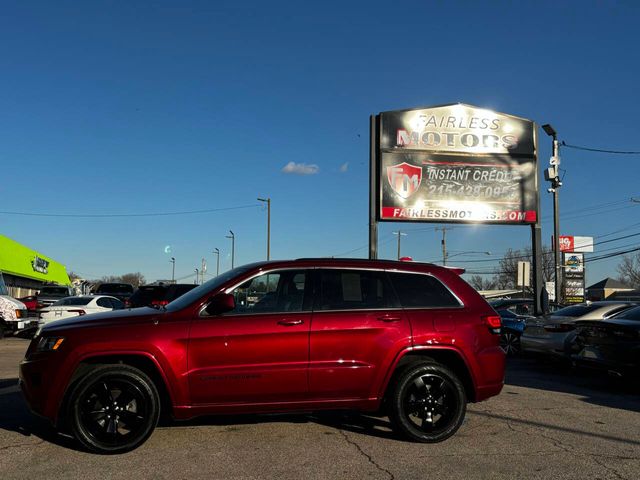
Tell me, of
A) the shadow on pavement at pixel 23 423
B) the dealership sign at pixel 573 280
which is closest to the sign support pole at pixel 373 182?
the shadow on pavement at pixel 23 423

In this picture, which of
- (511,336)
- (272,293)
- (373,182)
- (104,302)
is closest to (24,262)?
(104,302)

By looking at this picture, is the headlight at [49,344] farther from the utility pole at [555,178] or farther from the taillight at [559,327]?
the utility pole at [555,178]

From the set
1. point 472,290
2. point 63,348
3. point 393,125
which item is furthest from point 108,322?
point 393,125

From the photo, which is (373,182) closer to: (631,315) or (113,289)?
(631,315)

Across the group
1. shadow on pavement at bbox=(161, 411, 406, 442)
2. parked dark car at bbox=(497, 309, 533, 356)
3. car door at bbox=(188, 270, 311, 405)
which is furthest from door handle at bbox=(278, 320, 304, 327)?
parked dark car at bbox=(497, 309, 533, 356)

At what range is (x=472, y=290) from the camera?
19.7 feet

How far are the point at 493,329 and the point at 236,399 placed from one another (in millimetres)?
2693

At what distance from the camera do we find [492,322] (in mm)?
5809

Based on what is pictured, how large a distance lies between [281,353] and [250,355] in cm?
28

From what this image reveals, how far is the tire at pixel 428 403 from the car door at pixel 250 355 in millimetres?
981

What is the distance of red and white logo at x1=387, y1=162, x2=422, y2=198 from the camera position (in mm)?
17328

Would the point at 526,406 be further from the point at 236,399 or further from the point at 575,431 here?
the point at 236,399

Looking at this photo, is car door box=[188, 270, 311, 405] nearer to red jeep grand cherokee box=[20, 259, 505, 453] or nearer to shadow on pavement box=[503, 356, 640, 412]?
red jeep grand cherokee box=[20, 259, 505, 453]

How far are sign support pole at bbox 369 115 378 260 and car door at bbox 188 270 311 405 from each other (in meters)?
11.4
